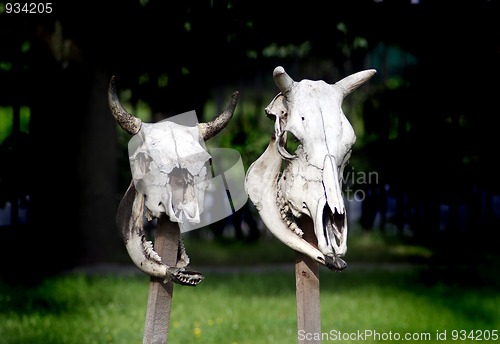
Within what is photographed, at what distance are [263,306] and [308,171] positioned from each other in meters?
3.26

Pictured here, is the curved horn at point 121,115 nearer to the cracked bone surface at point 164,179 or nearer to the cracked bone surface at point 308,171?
the cracked bone surface at point 164,179

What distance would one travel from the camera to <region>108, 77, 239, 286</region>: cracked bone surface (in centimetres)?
390

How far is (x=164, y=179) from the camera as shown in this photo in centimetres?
390

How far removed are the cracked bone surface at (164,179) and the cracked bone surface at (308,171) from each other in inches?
10.5

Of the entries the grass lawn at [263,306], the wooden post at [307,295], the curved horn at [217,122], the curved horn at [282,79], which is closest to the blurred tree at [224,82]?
the grass lawn at [263,306]

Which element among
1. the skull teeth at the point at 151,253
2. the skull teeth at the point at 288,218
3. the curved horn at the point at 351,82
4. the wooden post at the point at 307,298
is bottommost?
the wooden post at the point at 307,298

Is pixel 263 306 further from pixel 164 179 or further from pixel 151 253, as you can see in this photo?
pixel 164 179

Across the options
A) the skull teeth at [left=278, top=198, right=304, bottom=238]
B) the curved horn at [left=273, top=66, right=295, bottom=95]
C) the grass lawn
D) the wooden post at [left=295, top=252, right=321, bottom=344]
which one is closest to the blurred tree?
the grass lawn

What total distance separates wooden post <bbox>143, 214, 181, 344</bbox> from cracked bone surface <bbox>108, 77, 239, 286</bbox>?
5 cm

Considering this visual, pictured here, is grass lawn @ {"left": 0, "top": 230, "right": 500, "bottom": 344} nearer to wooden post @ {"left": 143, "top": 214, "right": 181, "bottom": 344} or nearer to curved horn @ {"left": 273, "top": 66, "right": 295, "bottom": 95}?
wooden post @ {"left": 143, "top": 214, "right": 181, "bottom": 344}

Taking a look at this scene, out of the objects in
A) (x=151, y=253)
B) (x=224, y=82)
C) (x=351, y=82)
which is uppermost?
(x=224, y=82)

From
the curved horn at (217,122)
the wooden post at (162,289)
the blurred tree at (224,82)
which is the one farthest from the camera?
the blurred tree at (224,82)

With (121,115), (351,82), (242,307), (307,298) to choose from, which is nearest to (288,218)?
(307,298)

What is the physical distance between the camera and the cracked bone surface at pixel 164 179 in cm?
390
